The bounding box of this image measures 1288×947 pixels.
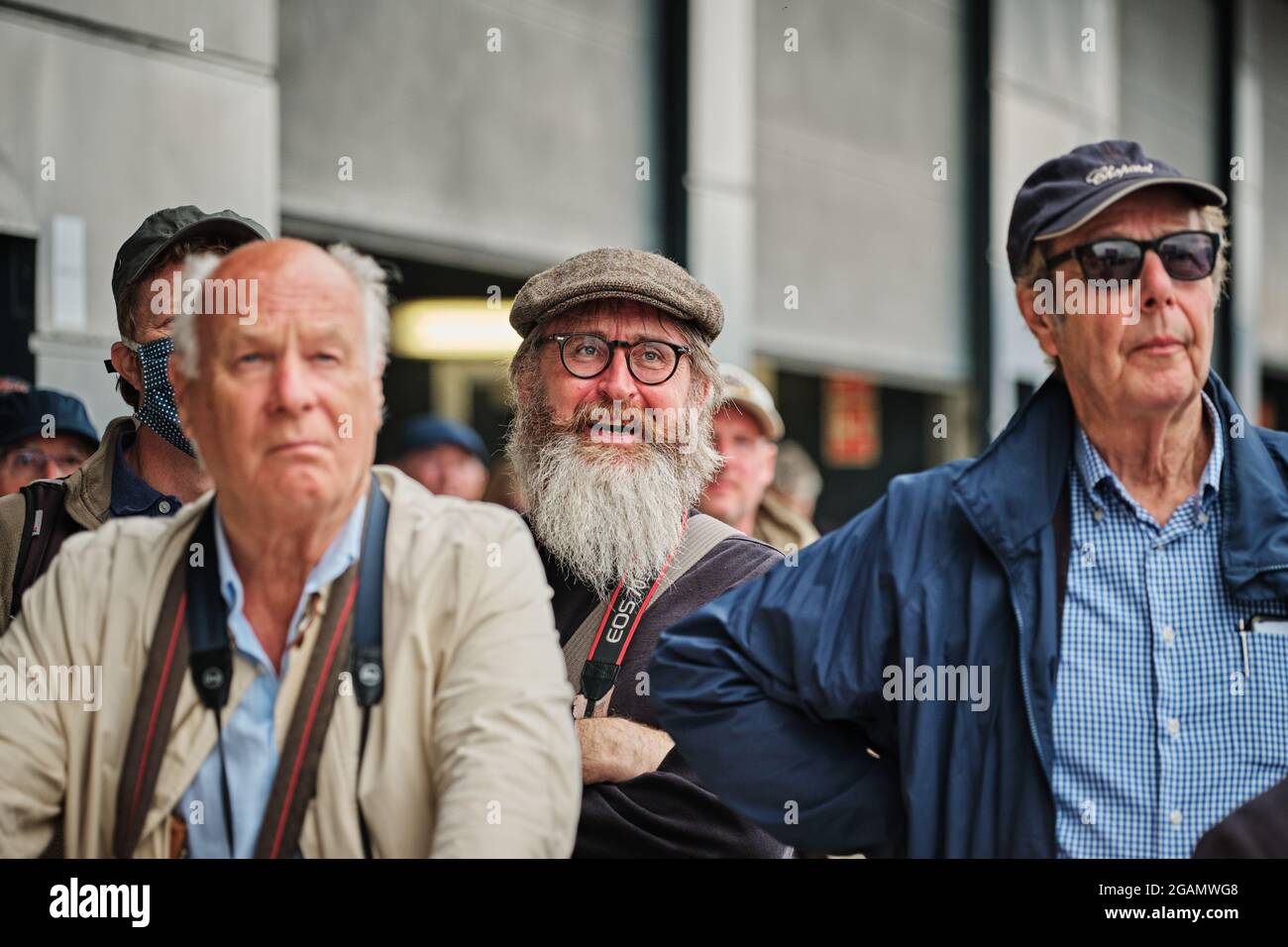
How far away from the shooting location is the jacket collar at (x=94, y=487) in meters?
2.99

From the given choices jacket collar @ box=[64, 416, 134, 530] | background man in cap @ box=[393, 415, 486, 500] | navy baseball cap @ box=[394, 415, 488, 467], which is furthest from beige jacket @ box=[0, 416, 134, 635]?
navy baseball cap @ box=[394, 415, 488, 467]

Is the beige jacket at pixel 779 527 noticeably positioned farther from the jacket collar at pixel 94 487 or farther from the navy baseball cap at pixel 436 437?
the jacket collar at pixel 94 487

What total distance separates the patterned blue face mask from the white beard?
2.59ft

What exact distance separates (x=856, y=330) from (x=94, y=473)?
813 centimetres

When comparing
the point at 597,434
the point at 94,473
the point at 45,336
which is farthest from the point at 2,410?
the point at 597,434

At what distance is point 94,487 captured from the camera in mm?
3066

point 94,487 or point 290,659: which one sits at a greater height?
point 94,487

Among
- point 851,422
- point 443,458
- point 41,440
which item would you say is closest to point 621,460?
point 41,440

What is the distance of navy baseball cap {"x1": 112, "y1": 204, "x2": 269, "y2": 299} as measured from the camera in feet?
9.60

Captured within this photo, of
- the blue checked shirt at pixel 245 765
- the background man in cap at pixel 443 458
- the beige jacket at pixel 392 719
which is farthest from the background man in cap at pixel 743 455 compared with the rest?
the blue checked shirt at pixel 245 765

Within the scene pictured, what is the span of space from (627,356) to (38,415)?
2157mm

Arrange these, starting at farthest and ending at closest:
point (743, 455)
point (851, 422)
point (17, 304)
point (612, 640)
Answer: point (851, 422), point (743, 455), point (17, 304), point (612, 640)

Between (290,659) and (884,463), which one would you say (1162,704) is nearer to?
(290,659)

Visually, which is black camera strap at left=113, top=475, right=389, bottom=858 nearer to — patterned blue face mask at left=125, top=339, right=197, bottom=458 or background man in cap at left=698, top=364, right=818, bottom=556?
patterned blue face mask at left=125, top=339, right=197, bottom=458
